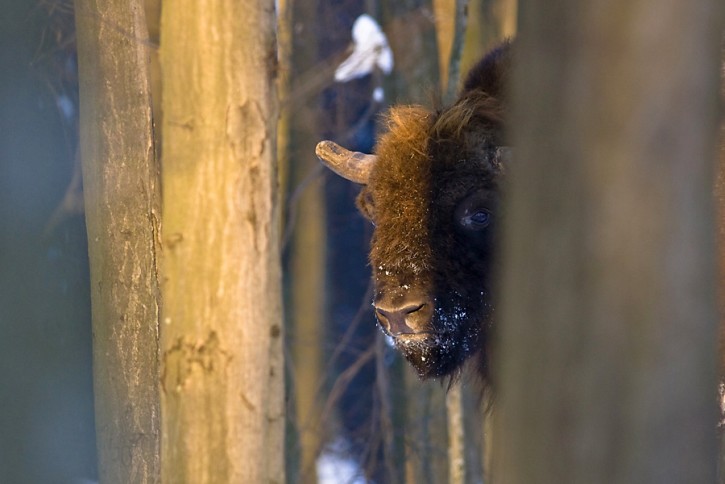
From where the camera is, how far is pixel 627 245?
1.62 metres

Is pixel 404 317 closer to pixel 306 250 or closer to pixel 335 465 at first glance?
pixel 306 250

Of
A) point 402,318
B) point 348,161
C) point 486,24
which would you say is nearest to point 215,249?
point 402,318

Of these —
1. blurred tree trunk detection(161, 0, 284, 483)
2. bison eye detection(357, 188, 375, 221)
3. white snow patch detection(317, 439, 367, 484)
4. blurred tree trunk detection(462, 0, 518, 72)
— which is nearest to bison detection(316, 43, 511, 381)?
bison eye detection(357, 188, 375, 221)

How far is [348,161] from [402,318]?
140cm

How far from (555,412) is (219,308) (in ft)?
9.95

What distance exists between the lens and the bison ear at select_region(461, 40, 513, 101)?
199 inches

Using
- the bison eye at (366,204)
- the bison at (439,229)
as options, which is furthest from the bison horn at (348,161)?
the bison at (439,229)

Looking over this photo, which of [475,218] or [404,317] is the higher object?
[475,218]

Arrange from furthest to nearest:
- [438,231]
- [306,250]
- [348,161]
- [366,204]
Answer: [306,250], [348,161], [366,204], [438,231]

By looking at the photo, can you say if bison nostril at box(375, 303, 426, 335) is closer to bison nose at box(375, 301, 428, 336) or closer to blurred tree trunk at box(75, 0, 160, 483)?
bison nose at box(375, 301, 428, 336)

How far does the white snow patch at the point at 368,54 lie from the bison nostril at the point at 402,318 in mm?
5574

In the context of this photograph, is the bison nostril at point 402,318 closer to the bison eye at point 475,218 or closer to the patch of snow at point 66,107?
Result: the bison eye at point 475,218

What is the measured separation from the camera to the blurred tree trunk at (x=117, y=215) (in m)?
4.45

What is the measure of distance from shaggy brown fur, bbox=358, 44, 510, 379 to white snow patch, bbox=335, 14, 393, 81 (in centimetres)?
488
